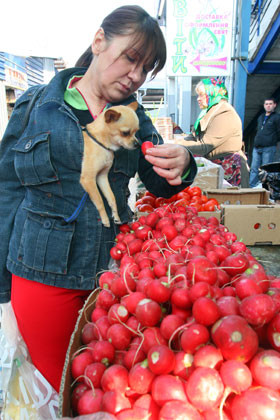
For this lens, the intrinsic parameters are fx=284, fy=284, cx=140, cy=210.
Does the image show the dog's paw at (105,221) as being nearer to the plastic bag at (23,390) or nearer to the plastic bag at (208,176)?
the plastic bag at (23,390)

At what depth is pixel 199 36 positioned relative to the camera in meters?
4.80

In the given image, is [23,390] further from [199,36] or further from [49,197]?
[199,36]

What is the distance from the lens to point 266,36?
22.0 feet

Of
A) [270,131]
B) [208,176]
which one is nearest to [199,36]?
[208,176]

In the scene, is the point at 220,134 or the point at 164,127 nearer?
the point at 220,134

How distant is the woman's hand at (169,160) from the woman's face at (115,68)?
0.31 metres

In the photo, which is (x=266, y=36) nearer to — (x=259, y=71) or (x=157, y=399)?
(x=259, y=71)

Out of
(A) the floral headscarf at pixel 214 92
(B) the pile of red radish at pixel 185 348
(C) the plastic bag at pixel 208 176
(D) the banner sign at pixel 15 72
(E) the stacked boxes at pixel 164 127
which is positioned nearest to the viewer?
(B) the pile of red radish at pixel 185 348

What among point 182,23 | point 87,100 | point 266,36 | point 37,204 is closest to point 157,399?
point 37,204

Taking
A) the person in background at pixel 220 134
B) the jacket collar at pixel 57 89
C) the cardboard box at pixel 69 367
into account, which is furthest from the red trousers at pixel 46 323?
the person in background at pixel 220 134

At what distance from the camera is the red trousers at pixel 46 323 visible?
1.27m

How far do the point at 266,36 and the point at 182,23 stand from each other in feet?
9.95

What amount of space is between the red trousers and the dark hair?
3.72ft

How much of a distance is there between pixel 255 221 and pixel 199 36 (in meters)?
3.92
